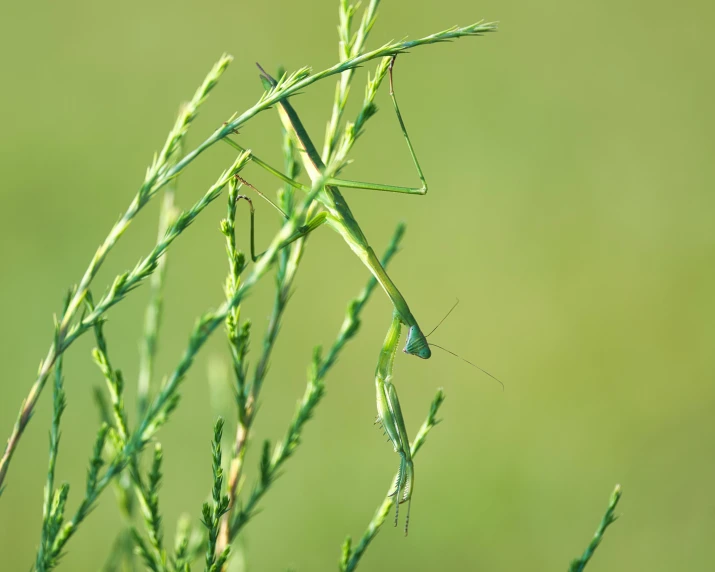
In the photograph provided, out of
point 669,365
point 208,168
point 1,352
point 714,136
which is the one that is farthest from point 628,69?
point 1,352

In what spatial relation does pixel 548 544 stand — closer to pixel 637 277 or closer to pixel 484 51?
pixel 637 277

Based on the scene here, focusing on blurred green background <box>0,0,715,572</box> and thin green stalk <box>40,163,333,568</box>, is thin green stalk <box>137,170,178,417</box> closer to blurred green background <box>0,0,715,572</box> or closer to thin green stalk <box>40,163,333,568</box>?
thin green stalk <box>40,163,333,568</box>

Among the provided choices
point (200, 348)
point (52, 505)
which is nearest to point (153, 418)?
point (200, 348)

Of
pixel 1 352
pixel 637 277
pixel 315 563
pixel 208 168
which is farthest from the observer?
pixel 208 168

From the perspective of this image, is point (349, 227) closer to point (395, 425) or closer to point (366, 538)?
point (395, 425)

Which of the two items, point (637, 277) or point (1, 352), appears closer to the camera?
point (1, 352)

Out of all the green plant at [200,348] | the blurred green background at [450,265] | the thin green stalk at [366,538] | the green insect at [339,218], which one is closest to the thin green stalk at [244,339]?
the green plant at [200,348]
